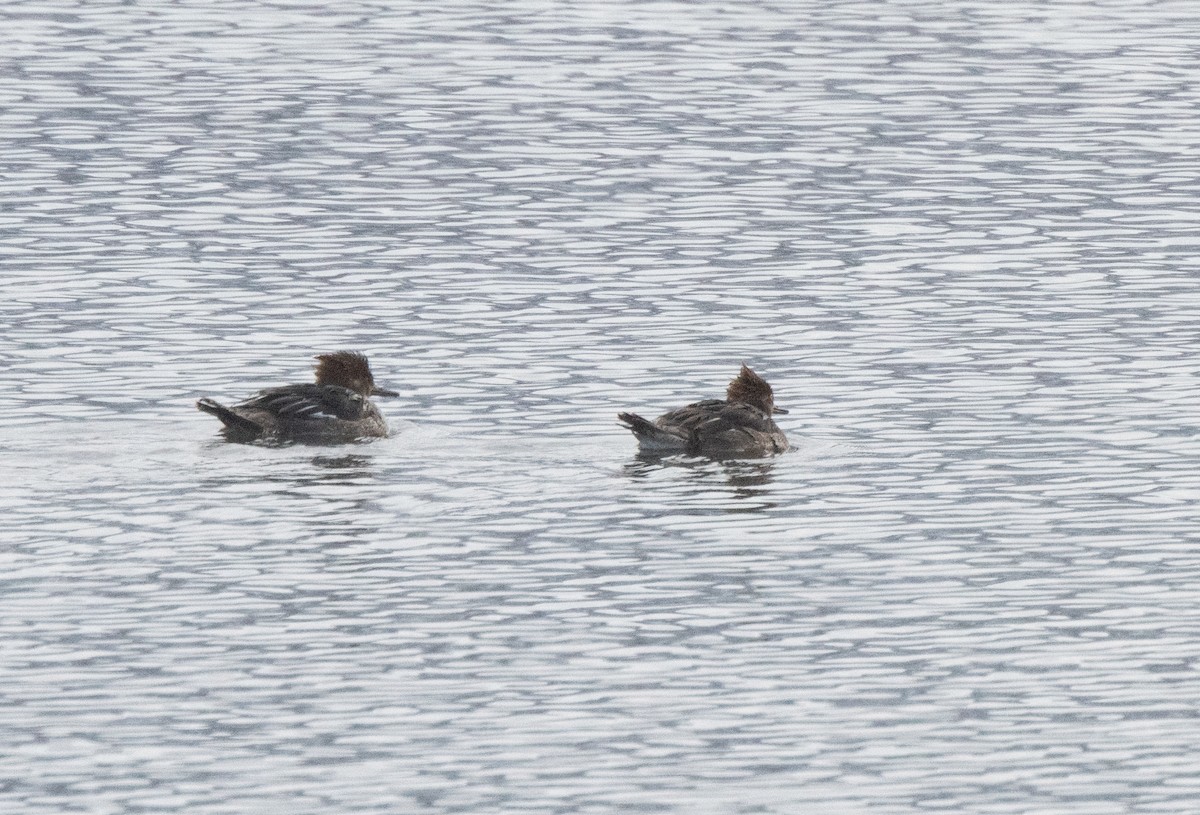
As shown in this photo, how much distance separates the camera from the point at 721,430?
68.8ft

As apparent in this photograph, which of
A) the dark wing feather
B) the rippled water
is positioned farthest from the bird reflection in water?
the dark wing feather

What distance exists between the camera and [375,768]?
1344cm

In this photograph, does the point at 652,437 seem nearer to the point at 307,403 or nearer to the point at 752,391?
the point at 752,391

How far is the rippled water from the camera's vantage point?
13.9 metres

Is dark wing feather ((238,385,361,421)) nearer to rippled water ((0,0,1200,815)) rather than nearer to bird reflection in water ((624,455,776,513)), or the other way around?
rippled water ((0,0,1200,815))

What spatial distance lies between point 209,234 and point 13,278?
3208 mm

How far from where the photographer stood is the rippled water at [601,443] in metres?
13.9

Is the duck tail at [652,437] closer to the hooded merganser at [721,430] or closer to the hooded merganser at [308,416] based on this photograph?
the hooded merganser at [721,430]

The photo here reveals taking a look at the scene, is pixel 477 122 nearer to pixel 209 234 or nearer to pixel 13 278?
pixel 209 234

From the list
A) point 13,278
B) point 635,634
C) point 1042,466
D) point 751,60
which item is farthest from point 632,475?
point 751,60

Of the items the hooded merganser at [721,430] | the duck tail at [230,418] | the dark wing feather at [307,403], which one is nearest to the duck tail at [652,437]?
the hooded merganser at [721,430]

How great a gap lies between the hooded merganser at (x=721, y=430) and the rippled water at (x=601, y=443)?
0.28m

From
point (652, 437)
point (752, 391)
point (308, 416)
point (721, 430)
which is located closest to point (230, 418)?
point (308, 416)

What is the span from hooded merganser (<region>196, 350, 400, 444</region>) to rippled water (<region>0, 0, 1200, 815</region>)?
30 centimetres
